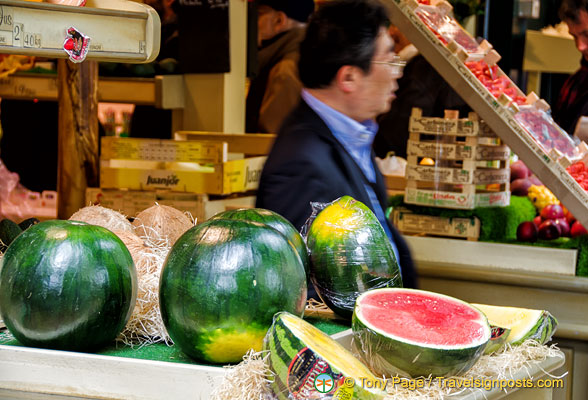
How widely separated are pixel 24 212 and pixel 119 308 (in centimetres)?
349

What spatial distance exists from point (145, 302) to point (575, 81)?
158 inches

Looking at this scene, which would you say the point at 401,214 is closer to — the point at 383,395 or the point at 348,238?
the point at 348,238

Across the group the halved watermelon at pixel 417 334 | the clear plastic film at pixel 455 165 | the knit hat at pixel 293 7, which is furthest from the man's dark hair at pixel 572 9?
the halved watermelon at pixel 417 334

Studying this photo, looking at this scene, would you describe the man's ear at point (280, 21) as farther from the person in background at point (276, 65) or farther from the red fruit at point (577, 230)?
the red fruit at point (577, 230)

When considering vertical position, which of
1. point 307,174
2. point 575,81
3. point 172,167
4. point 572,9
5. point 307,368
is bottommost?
point 172,167

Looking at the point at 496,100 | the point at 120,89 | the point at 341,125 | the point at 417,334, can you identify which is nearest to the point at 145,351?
the point at 417,334

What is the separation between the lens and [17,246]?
1631 millimetres

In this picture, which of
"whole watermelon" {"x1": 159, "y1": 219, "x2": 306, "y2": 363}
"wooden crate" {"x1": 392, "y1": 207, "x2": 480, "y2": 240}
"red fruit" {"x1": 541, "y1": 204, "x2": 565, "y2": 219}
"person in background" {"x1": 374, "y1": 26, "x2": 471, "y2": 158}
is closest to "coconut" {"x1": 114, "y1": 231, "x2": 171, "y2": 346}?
"whole watermelon" {"x1": 159, "y1": 219, "x2": 306, "y2": 363}

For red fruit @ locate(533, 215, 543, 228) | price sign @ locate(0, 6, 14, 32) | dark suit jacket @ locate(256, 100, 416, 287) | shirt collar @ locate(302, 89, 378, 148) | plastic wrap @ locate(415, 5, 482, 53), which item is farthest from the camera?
red fruit @ locate(533, 215, 543, 228)

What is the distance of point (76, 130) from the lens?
413cm

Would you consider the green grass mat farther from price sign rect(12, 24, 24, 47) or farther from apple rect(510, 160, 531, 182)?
apple rect(510, 160, 531, 182)

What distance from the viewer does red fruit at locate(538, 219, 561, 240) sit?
4125 millimetres

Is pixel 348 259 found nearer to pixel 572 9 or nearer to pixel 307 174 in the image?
pixel 307 174

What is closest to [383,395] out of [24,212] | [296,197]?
[296,197]
